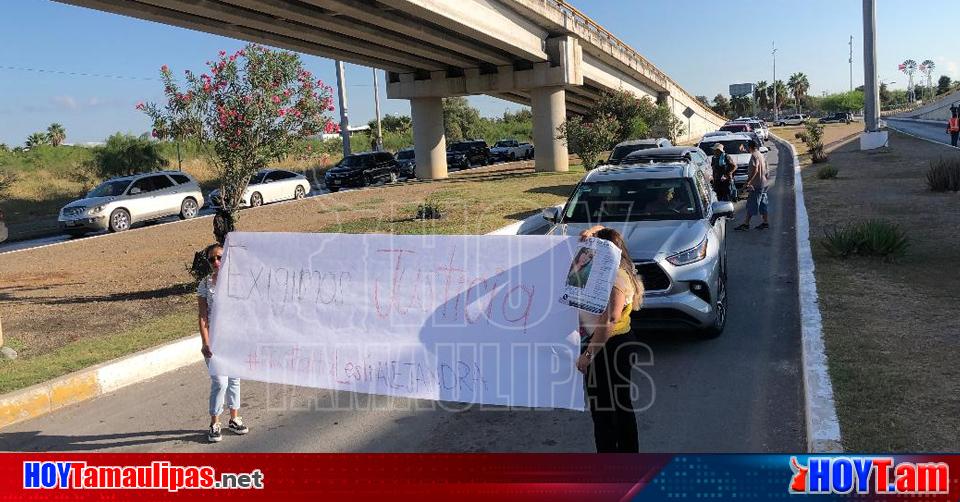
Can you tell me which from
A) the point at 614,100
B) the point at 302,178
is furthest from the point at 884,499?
the point at 614,100

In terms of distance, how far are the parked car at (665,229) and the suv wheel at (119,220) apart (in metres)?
18.7

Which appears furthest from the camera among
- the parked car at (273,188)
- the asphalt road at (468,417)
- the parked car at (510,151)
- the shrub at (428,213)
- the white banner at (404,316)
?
the parked car at (510,151)

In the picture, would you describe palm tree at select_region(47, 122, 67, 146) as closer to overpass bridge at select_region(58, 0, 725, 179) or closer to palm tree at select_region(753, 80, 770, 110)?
overpass bridge at select_region(58, 0, 725, 179)

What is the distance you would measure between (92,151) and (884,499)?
4865cm

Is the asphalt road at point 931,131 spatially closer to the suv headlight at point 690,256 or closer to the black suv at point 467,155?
the black suv at point 467,155

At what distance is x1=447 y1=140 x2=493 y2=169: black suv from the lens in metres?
48.2

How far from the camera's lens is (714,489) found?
3688 millimetres

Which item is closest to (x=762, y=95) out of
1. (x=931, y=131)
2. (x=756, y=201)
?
(x=931, y=131)

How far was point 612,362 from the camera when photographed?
4.15 meters

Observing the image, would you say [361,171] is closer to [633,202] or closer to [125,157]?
[125,157]

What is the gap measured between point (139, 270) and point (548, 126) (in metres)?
26.3

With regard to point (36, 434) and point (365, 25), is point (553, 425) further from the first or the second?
point (365, 25)

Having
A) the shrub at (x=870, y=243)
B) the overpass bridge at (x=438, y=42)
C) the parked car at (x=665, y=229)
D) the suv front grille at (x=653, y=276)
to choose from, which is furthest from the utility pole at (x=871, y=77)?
the suv front grille at (x=653, y=276)

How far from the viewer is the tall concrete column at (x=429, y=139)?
128ft
